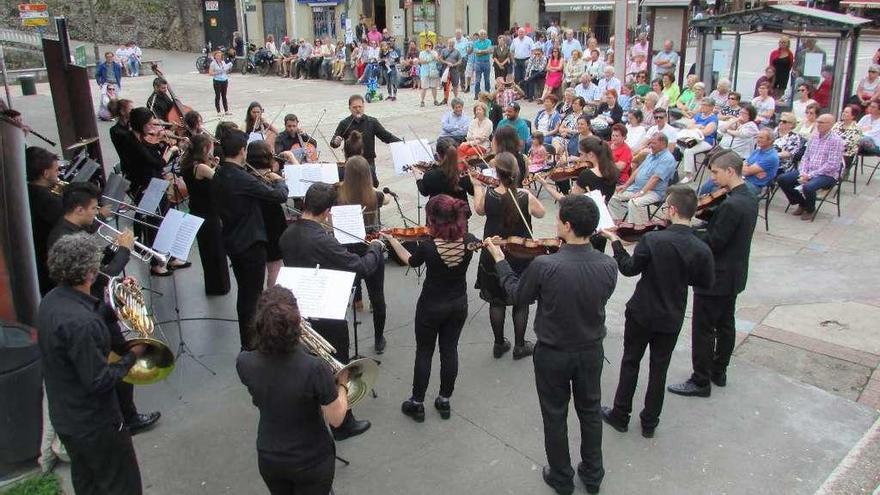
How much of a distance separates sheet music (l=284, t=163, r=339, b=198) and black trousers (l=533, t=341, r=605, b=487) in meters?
3.60

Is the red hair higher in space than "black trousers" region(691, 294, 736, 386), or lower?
higher

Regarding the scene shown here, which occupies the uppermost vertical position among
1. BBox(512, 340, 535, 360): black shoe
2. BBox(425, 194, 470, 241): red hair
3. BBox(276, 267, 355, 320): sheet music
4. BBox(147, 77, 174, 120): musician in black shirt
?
BBox(147, 77, 174, 120): musician in black shirt

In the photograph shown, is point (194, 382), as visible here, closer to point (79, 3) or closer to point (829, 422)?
point (829, 422)

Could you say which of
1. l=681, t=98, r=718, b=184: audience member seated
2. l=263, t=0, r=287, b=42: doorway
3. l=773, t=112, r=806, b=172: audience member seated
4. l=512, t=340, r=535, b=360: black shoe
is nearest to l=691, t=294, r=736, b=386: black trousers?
l=512, t=340, r=535, b=360: black shoe

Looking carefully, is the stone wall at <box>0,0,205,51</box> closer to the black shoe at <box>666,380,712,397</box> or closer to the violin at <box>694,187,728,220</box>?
the violin at <box>694,187,728,220</box>

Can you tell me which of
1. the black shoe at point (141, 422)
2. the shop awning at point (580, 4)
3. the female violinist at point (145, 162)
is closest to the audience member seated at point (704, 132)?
the female violinist at point (145, 162)

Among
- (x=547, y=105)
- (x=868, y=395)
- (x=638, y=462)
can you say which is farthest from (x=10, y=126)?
(x=547, y=105)

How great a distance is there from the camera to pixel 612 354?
19.7 ft

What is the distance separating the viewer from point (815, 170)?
359 inches

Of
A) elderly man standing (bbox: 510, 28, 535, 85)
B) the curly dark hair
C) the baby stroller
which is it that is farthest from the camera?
the baby stroller

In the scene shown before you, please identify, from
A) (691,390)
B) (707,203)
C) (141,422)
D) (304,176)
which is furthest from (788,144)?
(141,422)

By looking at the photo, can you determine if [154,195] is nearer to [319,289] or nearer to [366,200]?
[366,200]

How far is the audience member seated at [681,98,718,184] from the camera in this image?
10281 mm

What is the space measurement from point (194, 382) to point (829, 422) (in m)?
4.79
